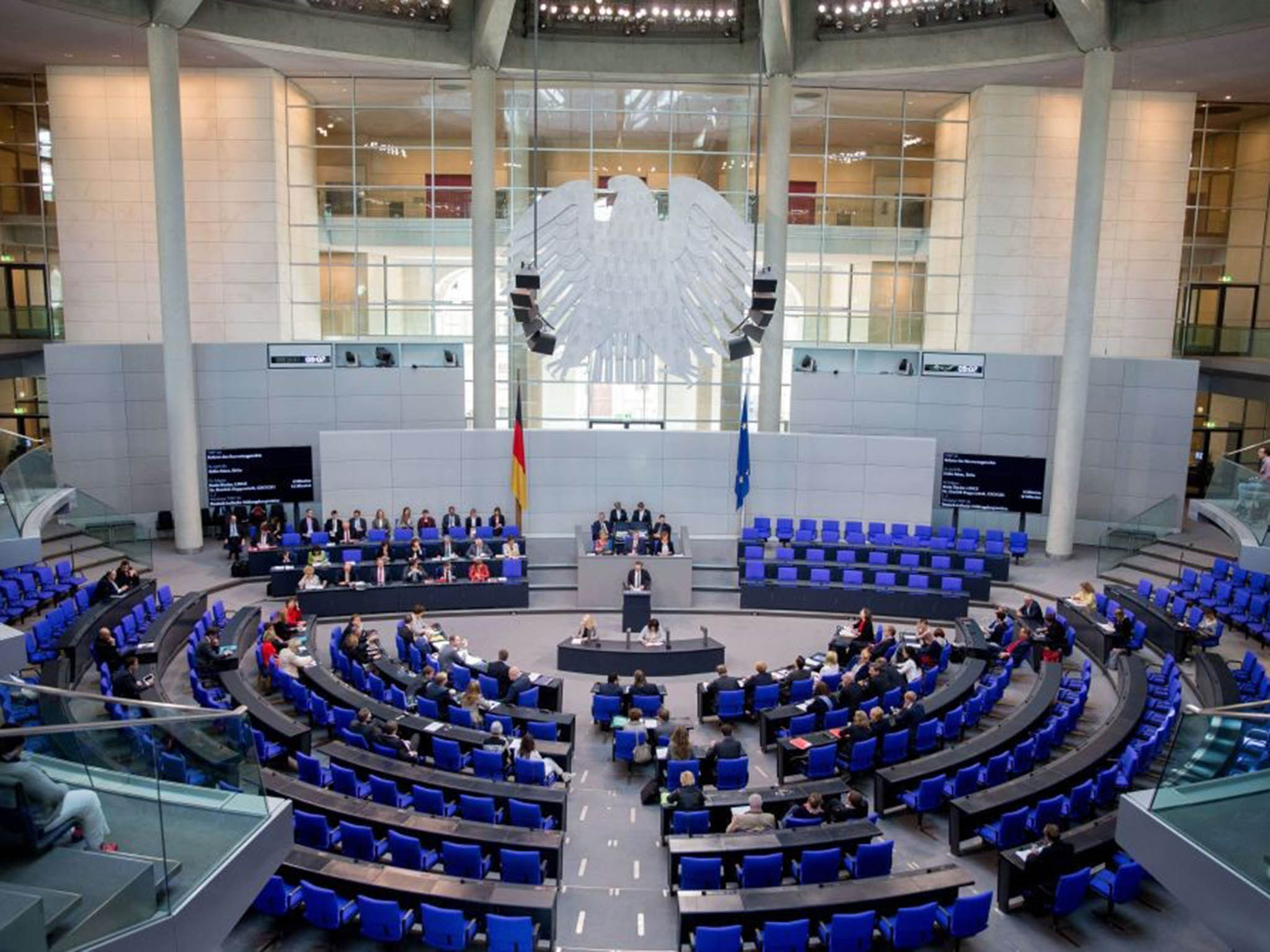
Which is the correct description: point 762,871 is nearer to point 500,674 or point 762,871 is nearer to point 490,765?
point 490,765

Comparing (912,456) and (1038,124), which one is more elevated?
(1038,124)

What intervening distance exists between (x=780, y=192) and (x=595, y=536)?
28.8ft

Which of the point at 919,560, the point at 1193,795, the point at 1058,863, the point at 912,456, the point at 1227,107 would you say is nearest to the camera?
the point at 1193,795

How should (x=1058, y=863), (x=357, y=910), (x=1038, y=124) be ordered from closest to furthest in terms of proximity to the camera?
1. (x=357, y=910)
2. (x=1058, y=863)
3. (x=1038, y=124)

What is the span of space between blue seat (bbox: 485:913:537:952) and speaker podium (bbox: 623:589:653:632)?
9.43 meters

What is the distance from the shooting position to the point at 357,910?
855 cm

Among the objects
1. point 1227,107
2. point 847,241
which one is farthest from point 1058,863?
point 1227,107

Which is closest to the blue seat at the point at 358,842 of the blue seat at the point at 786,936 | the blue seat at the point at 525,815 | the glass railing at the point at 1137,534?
the blue seat at the point at 525,815

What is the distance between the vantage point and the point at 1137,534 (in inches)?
812

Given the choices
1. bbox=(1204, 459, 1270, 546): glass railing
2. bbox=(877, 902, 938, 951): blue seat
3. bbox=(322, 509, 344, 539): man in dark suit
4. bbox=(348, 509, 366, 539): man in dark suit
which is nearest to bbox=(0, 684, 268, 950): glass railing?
bbox=(877, 902, 938, 951): blue seat

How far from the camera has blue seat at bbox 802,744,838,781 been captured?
1177cm

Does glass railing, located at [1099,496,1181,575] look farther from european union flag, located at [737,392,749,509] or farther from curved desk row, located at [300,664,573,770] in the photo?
curved desk row, located at [300,664,573,770]

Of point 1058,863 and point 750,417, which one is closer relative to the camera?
point 1058,863

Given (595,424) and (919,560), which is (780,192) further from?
(919,560)
